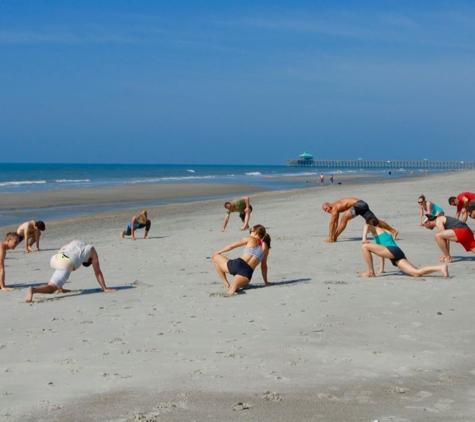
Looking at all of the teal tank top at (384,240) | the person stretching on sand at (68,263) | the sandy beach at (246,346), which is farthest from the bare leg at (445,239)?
the person stretching on sand at (68,263)

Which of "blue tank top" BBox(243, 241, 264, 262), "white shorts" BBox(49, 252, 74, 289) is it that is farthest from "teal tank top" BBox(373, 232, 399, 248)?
"white shorts" BBox(49, 252, 74, 289)

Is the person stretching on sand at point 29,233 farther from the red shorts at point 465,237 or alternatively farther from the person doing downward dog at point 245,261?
the red shorts at point 465,237

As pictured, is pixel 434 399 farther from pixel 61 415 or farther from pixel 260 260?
pixel 260 260

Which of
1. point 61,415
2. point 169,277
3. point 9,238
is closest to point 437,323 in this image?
point 61,415

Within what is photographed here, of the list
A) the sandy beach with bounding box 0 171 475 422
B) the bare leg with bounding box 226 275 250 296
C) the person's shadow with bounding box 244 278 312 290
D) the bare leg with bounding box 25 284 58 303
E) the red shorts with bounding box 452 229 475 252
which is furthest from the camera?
the red shorts with bounding box 452 229 475 252

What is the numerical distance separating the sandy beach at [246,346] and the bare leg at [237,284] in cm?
17

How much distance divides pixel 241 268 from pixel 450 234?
384 centimetres

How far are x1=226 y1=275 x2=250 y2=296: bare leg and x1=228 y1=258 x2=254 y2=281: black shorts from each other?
2.3 inches

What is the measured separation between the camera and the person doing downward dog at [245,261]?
9.80 metres

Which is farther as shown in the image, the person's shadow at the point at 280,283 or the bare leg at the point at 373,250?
the bare leg at the point at 373,250

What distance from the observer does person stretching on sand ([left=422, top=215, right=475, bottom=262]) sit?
11.6 meters

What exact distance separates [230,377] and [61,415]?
1.47 meters

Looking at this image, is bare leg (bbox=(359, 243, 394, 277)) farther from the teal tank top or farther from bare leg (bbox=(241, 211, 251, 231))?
bare leg (bbox=(241, 211, 251, 231))

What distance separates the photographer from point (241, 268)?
993cm
